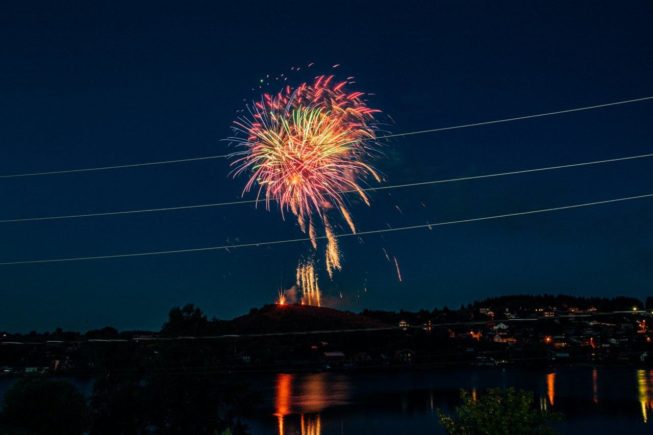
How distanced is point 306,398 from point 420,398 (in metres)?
15.5

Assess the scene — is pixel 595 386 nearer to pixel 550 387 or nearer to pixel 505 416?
pixel 550 387

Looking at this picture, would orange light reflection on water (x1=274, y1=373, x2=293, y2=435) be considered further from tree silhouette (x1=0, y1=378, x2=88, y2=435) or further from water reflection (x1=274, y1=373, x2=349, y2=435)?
tree silhouette (x1=0, y1=378, x2=88, y2=435)

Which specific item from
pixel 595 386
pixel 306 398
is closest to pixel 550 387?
pixel 595 386

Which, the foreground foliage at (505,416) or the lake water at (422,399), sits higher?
the foreground foliage at (505,416)

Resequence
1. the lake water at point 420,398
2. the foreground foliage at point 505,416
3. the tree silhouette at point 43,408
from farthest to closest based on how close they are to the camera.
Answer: the lake water at point 420,398
the tree silhouette at point 43,408
the foreground foliage at point 505,416

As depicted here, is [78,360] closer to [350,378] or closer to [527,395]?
[350,378]

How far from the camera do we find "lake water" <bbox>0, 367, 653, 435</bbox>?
61.5 metres

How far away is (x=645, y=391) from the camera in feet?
265

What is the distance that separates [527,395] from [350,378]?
10770 centimetres

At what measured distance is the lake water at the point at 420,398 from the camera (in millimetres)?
61531

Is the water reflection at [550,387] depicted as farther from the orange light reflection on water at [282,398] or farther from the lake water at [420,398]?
the orange light reflection on water at [282,398]

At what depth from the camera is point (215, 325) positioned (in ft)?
131

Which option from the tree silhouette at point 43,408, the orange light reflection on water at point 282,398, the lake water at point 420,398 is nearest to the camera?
the tree silhouette at point 43,408

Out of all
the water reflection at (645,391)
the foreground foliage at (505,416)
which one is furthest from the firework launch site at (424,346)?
the foreground foliage at (505,416)
